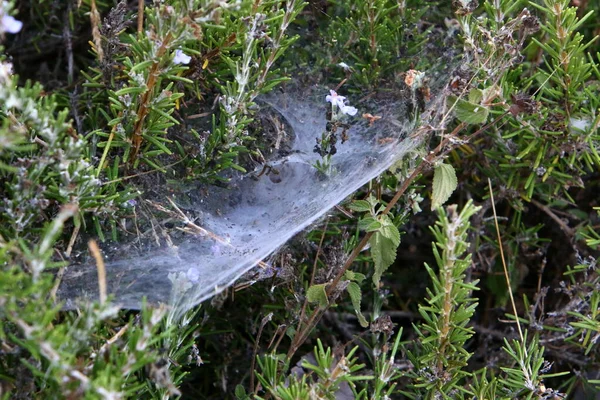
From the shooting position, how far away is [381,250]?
6.59 ft

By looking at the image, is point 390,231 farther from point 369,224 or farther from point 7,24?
point 7,24

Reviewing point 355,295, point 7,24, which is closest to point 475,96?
point 355,295

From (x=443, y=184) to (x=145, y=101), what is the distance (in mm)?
954

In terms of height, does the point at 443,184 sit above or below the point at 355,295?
above

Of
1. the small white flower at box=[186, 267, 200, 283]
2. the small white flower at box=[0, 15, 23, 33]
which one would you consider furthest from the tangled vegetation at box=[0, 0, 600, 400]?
the small white flower at box=[186, 267, 200, 283]

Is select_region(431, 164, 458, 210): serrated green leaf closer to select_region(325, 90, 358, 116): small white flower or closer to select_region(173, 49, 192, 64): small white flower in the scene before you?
select_region(325, 90, 358, 116): small white flower

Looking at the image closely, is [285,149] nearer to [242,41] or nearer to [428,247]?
[242,41]

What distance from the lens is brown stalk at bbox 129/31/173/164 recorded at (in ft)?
5.81

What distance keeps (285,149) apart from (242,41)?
482 millimetres

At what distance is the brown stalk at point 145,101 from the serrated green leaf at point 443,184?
910mm

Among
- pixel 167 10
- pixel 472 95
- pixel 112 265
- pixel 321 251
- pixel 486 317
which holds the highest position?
pixel 167 10

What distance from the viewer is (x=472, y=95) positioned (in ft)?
6.57

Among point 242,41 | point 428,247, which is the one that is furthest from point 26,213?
point 428,247

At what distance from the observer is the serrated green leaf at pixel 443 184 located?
6.36 ft
